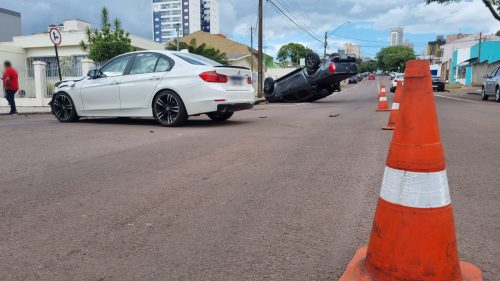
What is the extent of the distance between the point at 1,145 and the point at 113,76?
3222mm

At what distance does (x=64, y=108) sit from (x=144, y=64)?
2591 mm

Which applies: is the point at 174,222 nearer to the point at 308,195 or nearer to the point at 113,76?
the point at 308,195

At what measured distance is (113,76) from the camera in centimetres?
946

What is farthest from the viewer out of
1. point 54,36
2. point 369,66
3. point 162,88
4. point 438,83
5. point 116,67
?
point 369,66

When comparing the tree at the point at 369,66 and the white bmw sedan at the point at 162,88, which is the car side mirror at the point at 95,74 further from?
the tree at the point at 369,66

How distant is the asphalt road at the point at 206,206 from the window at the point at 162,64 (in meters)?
2.41

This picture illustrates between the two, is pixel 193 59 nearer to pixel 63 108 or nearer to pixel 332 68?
pixel 63 108

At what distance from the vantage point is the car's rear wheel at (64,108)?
33.4ft

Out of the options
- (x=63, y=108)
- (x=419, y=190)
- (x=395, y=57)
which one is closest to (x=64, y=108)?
(x=63, y=108)

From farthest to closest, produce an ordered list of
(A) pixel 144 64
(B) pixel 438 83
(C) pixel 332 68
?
(B) pixel 438 83
(C) pixel 332 68
(A) pixel 144 64

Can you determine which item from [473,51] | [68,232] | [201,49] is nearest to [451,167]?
[68,232]

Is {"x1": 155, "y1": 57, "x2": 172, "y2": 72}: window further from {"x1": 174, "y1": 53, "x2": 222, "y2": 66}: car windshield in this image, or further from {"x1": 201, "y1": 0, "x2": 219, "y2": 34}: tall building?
{"x1": 201, "y1": 0, "x2": 219, "y2": 34}: tall building

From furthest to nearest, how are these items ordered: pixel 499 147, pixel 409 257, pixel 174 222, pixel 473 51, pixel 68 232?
pixel 473 51
pixel 499 147
pixel 174 222
pixel 68 232
pixel 409 257

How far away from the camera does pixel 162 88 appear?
28.8ft
